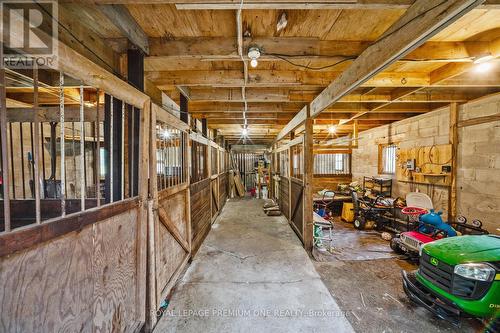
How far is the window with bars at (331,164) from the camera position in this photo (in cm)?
917

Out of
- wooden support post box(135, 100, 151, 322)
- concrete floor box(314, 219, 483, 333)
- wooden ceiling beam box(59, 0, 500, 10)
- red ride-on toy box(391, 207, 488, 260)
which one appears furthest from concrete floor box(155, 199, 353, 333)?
wooden ceiling beam box(59, 0, 500, 10)

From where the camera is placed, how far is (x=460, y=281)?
6.81ft

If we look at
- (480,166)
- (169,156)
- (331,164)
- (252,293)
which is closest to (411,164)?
(480,166)

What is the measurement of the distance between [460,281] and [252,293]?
91.0 inches

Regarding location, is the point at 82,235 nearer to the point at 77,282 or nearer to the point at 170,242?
the point at 77,282

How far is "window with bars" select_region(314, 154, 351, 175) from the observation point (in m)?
9.17

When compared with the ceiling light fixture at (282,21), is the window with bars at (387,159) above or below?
below

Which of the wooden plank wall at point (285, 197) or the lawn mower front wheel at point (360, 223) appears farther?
the wooden plank wall at point (285, 197)

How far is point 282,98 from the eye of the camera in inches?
151

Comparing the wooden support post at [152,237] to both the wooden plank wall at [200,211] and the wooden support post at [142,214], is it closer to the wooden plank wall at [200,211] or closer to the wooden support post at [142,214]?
the wooden support post at [142,214]

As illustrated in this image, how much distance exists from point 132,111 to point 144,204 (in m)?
0.94

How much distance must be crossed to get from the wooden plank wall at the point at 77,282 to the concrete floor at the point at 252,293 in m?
0.67

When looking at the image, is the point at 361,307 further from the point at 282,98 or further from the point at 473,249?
the point at 282,98

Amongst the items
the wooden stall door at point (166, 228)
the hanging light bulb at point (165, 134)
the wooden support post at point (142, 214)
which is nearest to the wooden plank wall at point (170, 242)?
the wooden stall door at point (166, 228)
